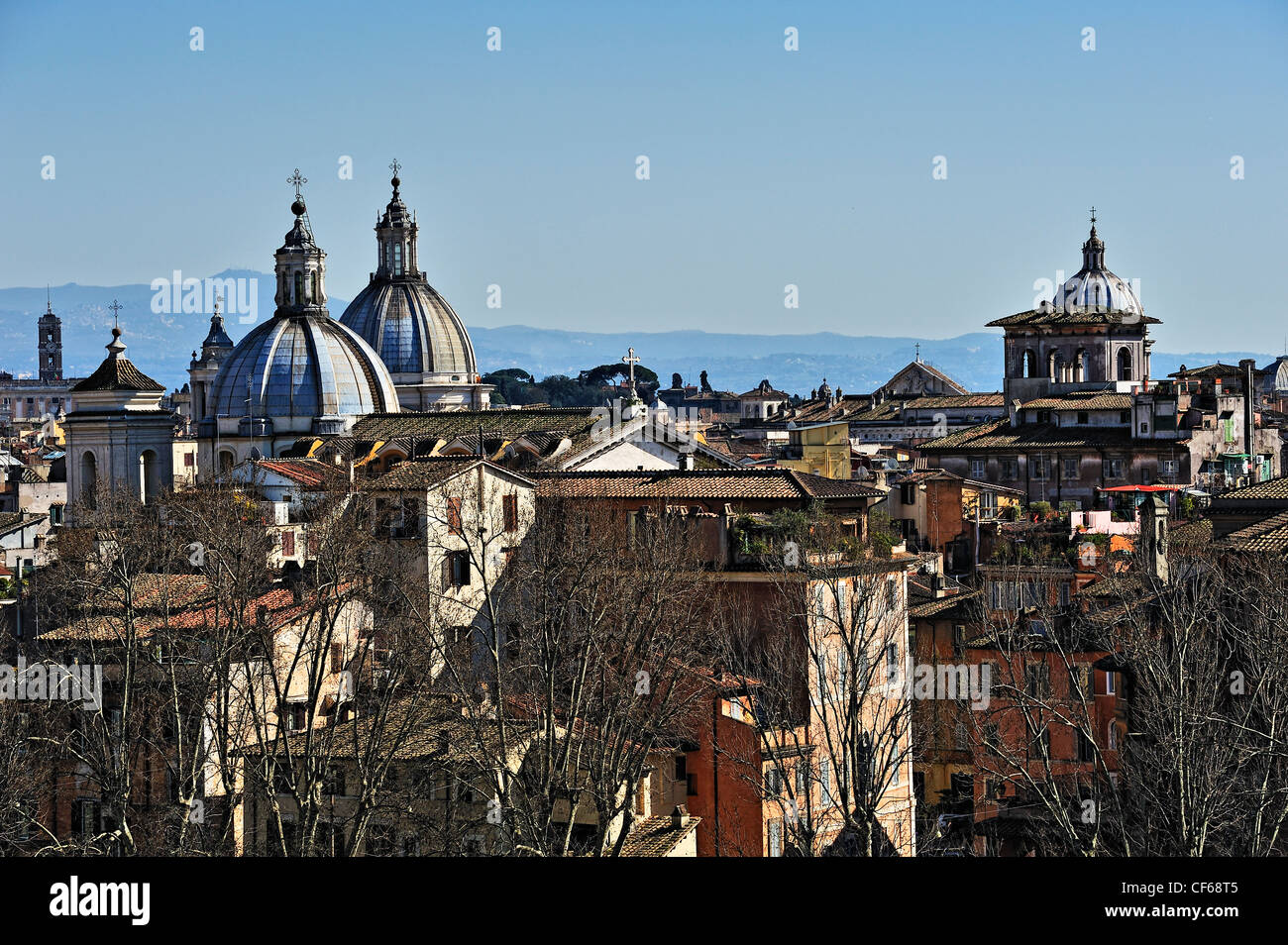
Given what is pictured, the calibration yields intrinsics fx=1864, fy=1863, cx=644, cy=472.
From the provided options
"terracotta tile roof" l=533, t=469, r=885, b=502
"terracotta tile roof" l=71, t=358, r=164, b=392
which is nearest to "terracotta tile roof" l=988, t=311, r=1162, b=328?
"terracotta tile roof" l=71, t=358, r=164, b=392

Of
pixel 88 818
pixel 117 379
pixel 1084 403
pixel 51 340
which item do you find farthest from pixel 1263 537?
pixel 51 340

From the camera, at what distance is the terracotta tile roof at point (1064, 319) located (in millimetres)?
52406

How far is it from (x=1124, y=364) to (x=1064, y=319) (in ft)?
7.37

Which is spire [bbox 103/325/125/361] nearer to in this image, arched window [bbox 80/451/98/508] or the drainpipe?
arched window [bbox 80/451/98/508]

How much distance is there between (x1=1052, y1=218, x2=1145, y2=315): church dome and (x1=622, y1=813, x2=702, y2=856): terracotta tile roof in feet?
130

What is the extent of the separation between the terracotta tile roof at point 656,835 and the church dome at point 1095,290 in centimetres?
3965

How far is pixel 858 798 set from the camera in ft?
48.1

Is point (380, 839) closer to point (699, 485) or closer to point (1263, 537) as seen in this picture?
point (699, 485)

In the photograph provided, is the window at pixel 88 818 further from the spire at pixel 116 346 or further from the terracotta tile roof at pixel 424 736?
the spire at pixel 116 346

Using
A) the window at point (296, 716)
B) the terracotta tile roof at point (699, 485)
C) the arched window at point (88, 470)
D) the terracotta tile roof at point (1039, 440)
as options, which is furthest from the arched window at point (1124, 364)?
the window at point (296, 716)

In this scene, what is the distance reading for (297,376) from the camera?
127 feet
